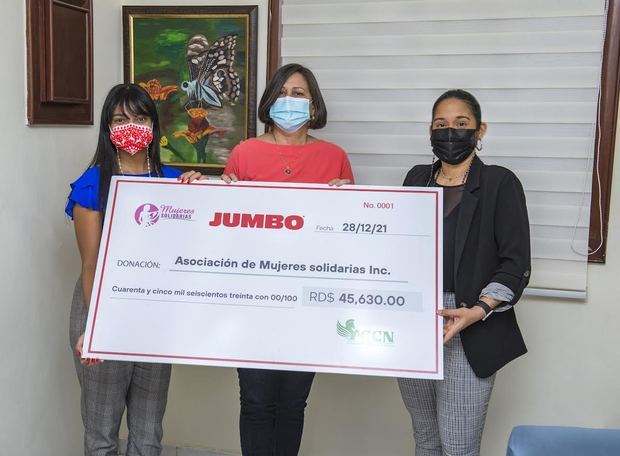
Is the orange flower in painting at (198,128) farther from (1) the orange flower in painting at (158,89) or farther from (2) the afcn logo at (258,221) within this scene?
(2) the afcn logo at (258,221)

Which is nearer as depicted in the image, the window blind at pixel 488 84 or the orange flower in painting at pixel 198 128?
the window blind at pixel 488 84

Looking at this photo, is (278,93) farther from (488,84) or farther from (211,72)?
(488,84)

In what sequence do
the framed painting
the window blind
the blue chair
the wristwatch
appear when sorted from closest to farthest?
the blue chair, the wristwatch, the window blind, the framed painting

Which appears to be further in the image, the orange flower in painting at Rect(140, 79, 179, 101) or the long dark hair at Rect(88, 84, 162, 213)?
the orange flower in painting at Rect(140, 79, 179, 101)

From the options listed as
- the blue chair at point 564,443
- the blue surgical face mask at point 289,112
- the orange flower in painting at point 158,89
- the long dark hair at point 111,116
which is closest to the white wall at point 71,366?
the orange flower in painting at point 158,89

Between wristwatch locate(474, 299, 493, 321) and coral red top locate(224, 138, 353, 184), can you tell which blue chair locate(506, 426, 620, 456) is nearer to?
wristwatch locate(474, 299, 493, 321)

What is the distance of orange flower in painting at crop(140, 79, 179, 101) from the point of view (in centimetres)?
275

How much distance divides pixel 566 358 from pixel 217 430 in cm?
150

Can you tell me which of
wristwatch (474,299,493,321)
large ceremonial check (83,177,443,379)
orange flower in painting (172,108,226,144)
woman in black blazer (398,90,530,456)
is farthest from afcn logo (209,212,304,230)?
orange flower in painting (172,108,226,144)

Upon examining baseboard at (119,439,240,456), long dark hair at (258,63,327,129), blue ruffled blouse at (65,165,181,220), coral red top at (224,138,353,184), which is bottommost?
baseboard at (119,439,240,456)

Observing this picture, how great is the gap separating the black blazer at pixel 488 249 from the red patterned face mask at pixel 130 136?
965 millimetres

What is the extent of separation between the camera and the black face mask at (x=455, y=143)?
1.84 meters

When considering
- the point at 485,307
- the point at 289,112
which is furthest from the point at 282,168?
the point at 485,307

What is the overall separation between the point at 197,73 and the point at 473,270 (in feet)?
4.94
